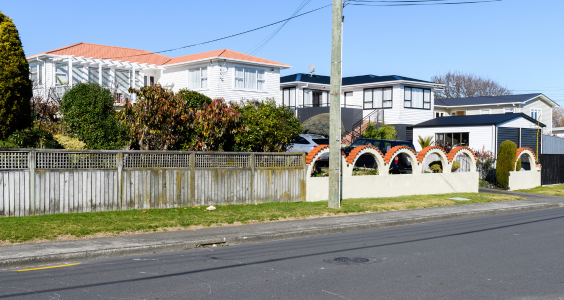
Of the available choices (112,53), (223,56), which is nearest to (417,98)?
(223,56)

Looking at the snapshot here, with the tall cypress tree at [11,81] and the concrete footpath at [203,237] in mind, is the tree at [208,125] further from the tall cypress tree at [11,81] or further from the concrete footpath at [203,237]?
the tall cypress tree at [11,81]

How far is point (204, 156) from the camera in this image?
15.0 metres

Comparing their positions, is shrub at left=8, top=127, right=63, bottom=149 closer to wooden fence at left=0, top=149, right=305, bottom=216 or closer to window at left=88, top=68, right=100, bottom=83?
wooden fence at left=0, top=149, right=305, bottom=216

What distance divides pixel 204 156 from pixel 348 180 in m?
5.98

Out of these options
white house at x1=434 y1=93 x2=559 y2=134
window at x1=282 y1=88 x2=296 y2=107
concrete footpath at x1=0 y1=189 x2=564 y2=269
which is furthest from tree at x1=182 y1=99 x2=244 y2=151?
white house at x1=434 y1=93 x2=559 y2=134

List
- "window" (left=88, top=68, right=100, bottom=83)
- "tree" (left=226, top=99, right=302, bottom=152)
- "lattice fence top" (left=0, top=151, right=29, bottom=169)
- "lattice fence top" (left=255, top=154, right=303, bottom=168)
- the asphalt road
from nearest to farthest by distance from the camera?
the asphalt road, "lattice fence top" (left=0, top=151, right=29, bottom=169), "lattice fence top" (left=255, top=154, right=303, bottom=168), "tree" (left=226, top=99, right=302, bottom=152), "window" (left=88, top=68, right=100, bottom=83)

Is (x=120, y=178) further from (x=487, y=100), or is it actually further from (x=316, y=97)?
(x=487, y=100)

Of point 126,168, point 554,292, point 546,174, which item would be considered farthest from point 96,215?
point 546,174

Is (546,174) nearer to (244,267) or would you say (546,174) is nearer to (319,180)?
(319,180)

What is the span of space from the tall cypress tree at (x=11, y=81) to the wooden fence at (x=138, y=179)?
5.14 feet

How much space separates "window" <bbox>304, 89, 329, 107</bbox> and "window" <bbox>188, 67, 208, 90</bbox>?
1232 centimetres

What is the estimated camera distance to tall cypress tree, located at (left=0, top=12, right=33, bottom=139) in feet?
42.0

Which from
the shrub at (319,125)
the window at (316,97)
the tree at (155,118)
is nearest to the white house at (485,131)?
the shrub at (319,125)

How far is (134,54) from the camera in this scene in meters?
38.7
